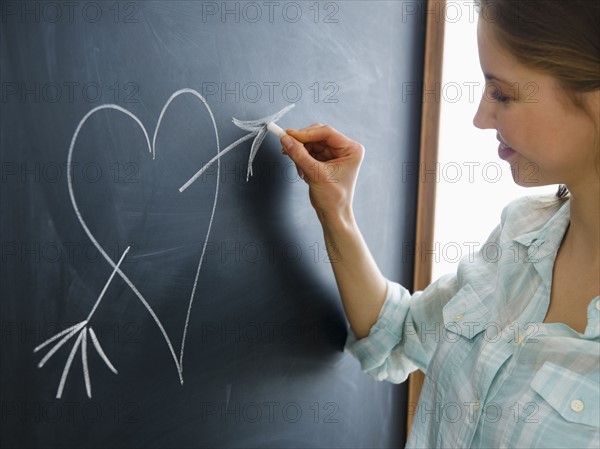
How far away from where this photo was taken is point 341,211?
1.01m

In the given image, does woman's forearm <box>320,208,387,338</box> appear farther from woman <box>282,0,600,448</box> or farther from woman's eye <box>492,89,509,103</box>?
woman's eye <box>492,89,509,103</box>

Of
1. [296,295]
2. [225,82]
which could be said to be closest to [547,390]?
[296,295]

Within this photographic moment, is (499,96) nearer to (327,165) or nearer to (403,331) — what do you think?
(327,165)

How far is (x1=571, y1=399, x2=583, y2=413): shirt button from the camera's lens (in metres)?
0.75

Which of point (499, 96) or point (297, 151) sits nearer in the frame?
point (499, 96)

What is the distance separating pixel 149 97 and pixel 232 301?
0.31 m

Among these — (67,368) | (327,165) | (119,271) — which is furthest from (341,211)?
(67,368)

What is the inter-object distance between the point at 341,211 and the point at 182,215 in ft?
0.81

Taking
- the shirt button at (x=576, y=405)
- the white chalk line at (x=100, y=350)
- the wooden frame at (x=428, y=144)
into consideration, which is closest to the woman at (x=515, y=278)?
the shirt button at (x=576, y=405)

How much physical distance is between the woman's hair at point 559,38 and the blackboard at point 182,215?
342 mm

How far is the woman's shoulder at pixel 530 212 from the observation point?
3.13 feet

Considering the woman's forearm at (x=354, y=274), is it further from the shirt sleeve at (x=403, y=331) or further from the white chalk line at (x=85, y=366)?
the white chalk line at (x=85, y=366)

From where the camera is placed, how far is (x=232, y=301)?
97 cm

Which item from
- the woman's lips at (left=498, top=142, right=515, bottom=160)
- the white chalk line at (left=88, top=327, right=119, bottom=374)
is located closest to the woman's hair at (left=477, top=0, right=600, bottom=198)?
the woman's lips at (left=498, top=142, right=515, bottom=160)
